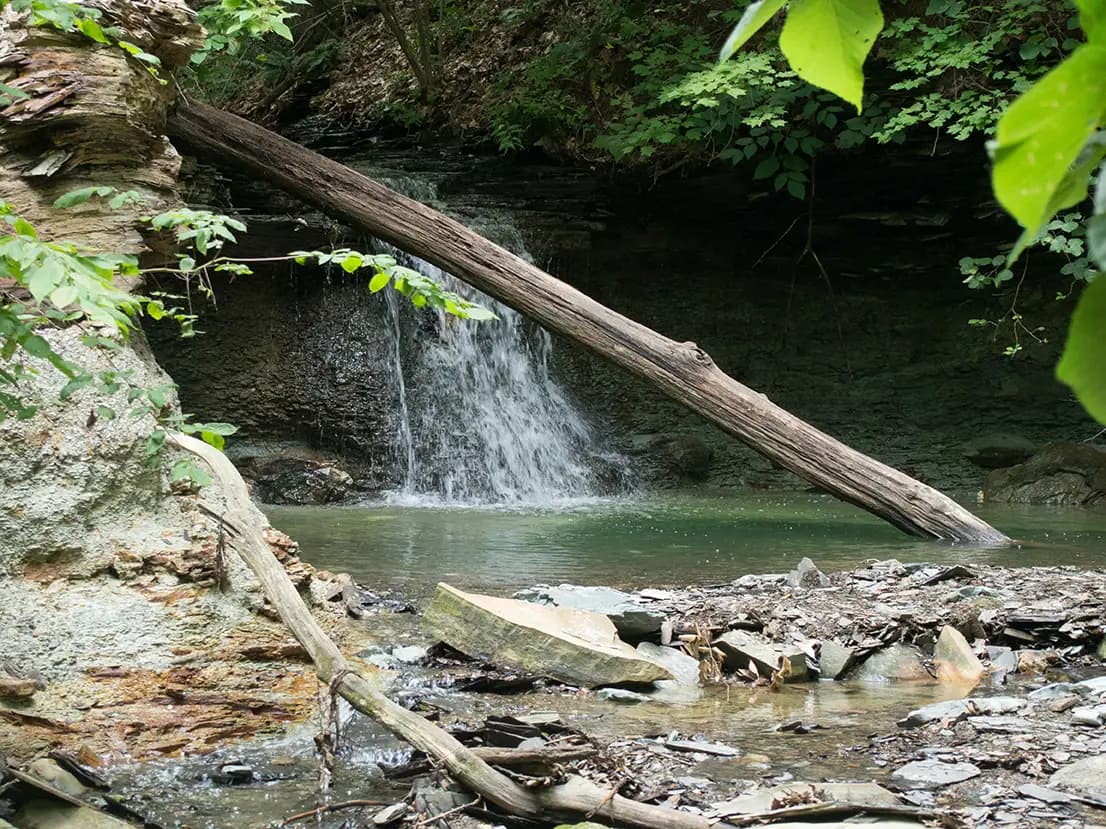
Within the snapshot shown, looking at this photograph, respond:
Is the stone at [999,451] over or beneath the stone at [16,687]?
over

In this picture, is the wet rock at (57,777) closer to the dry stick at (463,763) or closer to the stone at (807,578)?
the dry stick at (463,763)

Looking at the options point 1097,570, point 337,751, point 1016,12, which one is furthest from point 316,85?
point 337,751

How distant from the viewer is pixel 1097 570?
515 cm

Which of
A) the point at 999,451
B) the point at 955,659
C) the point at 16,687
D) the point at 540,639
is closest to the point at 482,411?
the point at 999,451

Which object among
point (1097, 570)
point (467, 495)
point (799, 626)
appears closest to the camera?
point (799, 626)

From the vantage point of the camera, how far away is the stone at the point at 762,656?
363cm

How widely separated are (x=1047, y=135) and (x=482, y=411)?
960 centimetres

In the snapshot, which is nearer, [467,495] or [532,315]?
[532,315]

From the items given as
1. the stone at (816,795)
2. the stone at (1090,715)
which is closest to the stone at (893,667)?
the stone at (1090,715)

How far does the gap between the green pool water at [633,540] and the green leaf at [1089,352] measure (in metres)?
4.58

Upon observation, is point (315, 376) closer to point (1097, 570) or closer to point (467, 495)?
point (467, 495)

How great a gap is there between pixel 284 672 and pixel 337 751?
610mm

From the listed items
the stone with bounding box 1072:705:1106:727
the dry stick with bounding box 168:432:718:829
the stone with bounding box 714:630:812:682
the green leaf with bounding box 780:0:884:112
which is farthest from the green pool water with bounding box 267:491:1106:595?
the green leaf with bounding box 780:0:884:112

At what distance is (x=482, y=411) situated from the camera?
9.90m
